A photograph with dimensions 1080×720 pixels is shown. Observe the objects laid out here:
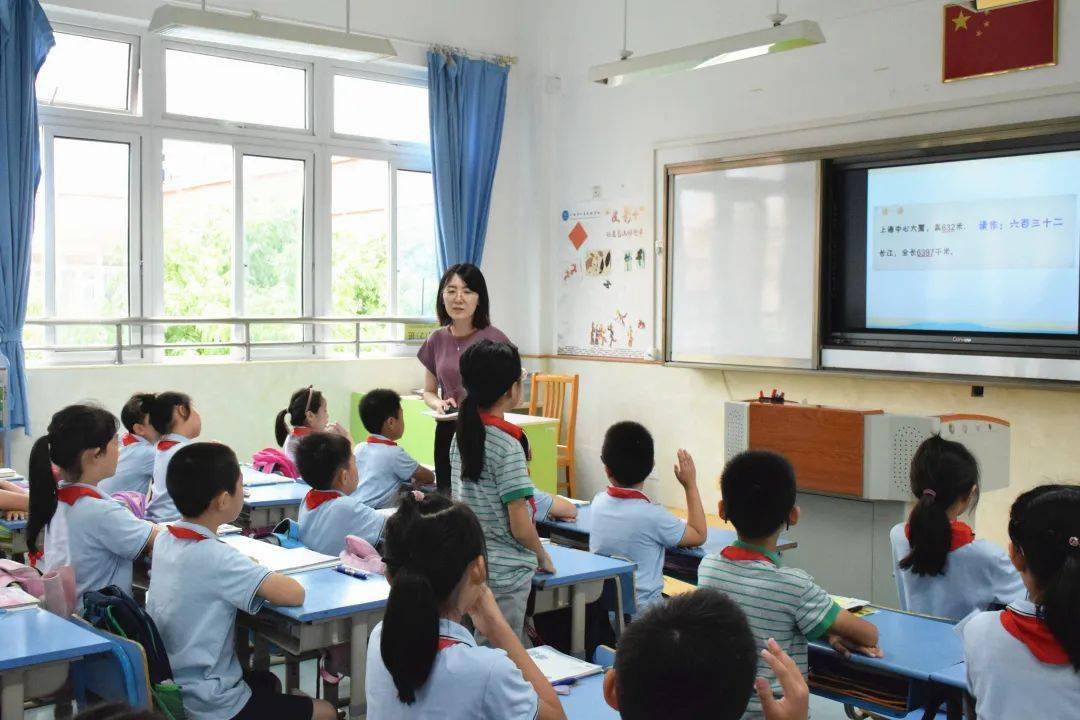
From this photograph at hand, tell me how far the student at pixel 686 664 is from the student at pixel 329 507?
7.39ft

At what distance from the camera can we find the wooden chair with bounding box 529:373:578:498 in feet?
24.5

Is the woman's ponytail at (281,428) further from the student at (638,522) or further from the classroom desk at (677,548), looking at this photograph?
the student at (638,522)

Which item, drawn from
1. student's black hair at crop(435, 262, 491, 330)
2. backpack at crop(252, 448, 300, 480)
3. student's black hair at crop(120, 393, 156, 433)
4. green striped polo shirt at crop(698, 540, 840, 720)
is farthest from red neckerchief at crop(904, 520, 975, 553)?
student's black hair at crop(120, 393, 156, 433)

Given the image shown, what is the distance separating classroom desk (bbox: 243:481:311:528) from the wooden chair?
327cm

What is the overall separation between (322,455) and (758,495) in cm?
164

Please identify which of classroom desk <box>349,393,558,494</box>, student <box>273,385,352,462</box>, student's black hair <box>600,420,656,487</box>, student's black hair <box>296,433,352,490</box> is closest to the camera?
student's black hair <box>600,420,656,487</box>

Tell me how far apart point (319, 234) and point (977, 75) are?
4.32 m

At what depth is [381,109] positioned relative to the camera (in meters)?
7.73

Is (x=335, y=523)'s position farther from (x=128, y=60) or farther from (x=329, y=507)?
(x=128, y=60)

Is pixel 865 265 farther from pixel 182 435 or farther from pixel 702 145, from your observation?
pixel 182 435

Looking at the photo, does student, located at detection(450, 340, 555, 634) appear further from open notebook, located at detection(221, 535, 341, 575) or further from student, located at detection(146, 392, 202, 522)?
student, located at detection(146, 392, 202, 522)

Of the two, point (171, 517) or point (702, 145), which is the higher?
point (702, 145)

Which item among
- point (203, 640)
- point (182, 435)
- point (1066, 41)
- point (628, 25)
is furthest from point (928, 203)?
point (203, 640)

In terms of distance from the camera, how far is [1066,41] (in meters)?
4.98
